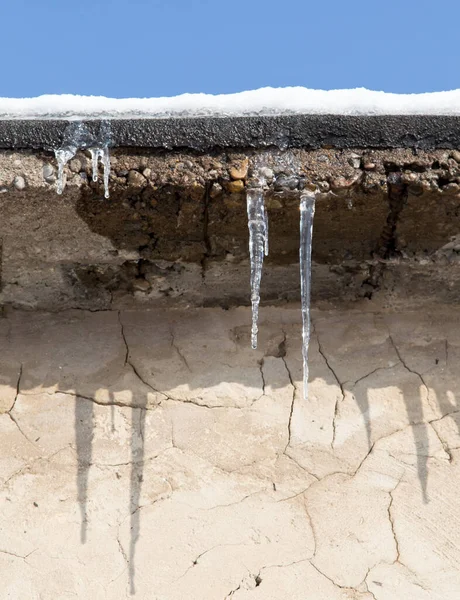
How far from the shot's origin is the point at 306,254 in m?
2.23

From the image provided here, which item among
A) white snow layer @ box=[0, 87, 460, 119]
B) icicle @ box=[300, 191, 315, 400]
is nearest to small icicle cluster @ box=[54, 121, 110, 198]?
white snow layer @ box=[0, 87, 460, 119]

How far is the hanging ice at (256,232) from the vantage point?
6.81 ft

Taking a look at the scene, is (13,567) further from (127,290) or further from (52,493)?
(127,290)

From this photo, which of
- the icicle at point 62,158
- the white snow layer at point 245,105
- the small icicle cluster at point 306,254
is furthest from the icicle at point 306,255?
the icicle at point 62,158

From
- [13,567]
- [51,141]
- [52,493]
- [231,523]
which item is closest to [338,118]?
[51,141]

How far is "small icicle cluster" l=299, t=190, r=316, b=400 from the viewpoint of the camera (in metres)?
2.08

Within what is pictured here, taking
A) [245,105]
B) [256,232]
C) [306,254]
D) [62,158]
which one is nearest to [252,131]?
[245,105]

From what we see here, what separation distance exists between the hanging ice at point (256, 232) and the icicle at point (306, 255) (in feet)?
0.38

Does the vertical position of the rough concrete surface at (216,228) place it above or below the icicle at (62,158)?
below

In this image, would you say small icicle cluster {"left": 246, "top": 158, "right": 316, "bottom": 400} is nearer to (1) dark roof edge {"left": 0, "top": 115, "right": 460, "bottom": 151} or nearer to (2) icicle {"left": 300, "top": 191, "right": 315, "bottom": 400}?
(2) icicle {"left": 300, "top": 191, "right": 315, "bottom": 400}

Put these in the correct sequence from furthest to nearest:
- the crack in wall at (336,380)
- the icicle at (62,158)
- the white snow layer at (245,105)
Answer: the crack in wall at (336,380), the white snow layer at (245,105), the icicle at (62,158)

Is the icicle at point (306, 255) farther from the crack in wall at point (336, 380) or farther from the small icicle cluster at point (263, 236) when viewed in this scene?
the crack in wall at point (336, 380)

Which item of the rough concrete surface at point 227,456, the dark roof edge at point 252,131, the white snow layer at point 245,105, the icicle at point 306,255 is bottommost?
the rough concrete surface at point 227,456

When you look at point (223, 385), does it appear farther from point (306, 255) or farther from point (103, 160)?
point (103, 160)
